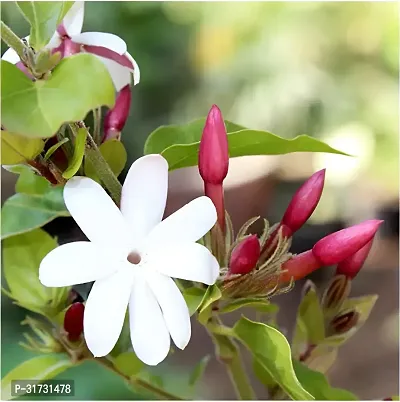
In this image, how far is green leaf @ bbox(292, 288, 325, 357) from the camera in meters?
0.46

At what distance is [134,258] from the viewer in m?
0.34

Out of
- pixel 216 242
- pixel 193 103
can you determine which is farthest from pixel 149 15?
pixel 216 242

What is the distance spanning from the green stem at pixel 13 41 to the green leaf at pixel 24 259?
19cm

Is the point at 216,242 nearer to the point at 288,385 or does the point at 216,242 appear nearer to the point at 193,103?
the point at 288,385

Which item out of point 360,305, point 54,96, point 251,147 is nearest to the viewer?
point 54,96

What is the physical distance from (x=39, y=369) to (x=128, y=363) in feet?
0.23

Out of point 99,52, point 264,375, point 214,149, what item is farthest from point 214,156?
point 264,375

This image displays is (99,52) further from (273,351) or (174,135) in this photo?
(273,351)

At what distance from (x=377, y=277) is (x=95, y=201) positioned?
3.25 ft

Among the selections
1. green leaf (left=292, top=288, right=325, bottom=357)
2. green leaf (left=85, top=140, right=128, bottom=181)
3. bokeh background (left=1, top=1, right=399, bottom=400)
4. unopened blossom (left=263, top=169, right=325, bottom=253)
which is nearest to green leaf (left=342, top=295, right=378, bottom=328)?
green leaf (left=292, top=288, right=325, bottom=357)

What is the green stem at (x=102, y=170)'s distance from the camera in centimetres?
34

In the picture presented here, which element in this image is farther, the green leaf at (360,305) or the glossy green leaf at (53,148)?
the green leaf at (360,305)

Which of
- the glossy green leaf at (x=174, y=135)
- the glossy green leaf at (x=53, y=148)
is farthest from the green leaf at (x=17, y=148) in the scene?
the glossy green leaf at (x=174, y=135)

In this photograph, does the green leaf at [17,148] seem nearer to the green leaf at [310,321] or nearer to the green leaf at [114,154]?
the green leaf at [114,154]
